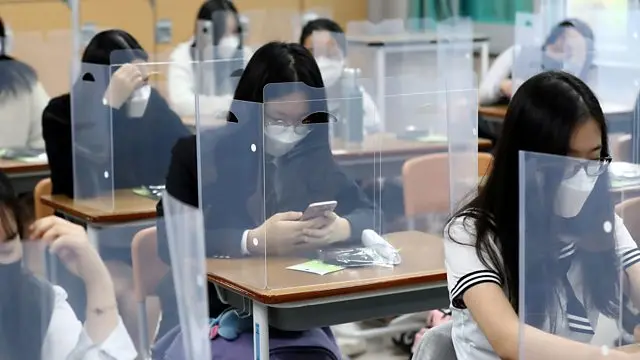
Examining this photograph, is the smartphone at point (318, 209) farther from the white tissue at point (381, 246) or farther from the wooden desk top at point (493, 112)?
the wooden desk top at point (493, 112)

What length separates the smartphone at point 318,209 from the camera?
2.71m

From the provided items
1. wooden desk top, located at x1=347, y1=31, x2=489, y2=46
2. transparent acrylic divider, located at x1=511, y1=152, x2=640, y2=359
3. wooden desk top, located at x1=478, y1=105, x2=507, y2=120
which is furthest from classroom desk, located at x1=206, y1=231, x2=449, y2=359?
wooden desk top, located at x1=347, y1=31, x2=489, y2=46

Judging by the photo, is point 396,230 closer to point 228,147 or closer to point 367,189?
point 367,189

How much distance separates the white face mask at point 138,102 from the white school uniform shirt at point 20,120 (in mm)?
978

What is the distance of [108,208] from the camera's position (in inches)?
137

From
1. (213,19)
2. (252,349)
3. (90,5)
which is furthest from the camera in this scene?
(90,5)

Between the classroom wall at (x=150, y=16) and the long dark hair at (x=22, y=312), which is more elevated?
the classroom wall at (x=150, y=16)

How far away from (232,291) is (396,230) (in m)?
0.68

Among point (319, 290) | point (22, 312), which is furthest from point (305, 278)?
point (22, 312)

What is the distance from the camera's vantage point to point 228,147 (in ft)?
8.71

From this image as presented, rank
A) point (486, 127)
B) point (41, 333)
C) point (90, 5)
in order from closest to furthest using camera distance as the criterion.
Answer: point (41, 333) < point (486, 127) < point (90, 5)

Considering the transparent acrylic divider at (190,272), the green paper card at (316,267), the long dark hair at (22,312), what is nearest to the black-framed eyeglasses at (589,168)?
the transparent acrylic divider at (190,272)

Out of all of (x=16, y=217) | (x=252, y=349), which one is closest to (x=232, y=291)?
(x=252, y=349)

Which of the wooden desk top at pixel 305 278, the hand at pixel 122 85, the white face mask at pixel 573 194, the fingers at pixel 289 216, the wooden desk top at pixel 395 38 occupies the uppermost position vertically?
the wooden desk top at pixel 395 38
